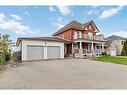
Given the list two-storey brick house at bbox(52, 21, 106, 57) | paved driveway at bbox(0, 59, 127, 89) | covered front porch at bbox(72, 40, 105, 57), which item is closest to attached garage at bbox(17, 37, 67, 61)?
covered front porch at bbox(72, 40, 105, 57)

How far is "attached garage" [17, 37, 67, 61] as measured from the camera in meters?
17.8

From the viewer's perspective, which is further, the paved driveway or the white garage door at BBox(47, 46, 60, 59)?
the white garage door at BBox(47, 46, 60, 59)

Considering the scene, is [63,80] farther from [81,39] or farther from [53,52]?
[81,39]

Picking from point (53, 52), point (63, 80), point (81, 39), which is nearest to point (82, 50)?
point (81, 39)

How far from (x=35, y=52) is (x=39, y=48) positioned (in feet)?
2.51

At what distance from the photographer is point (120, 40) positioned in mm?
34031

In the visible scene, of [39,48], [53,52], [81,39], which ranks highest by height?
[81,39]

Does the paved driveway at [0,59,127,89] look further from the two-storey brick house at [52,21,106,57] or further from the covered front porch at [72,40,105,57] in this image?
the two-storey brick house at [52,21,106,57]

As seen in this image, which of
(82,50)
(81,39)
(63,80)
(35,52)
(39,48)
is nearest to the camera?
(63,80)

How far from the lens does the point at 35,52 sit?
18.6 m

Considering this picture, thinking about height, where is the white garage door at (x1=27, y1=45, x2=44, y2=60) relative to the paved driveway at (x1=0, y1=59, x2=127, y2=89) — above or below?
above
